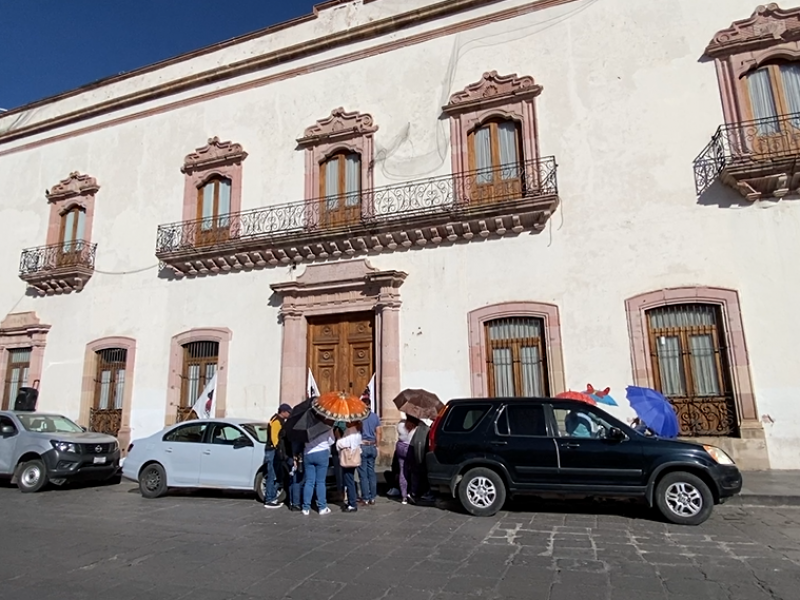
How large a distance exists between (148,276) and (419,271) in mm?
8349

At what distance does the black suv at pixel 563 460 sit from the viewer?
7.30 metres

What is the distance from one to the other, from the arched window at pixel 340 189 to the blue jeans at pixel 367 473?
22.3ft

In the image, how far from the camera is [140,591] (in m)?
4.82

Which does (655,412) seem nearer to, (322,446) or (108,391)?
(322,446)

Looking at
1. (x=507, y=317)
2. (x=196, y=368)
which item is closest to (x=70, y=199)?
(x=196, y=368)

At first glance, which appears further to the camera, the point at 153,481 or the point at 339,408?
the point at 153,481

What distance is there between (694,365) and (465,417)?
18.2 feet

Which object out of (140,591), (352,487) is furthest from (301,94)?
(140,591)

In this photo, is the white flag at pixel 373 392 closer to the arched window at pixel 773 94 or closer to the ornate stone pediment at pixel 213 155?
the ornate stone pediment at pixel 213 155

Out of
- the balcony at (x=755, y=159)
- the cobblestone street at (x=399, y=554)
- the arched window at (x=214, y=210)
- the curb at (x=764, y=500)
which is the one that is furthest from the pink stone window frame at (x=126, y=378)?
the balcony at (x=755, y=159)

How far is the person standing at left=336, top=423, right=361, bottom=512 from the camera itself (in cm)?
841

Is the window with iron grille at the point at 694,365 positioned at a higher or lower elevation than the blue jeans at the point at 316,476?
higher

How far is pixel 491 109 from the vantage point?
44.6ft

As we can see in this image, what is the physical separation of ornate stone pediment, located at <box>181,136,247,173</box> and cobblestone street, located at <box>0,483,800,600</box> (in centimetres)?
1037
